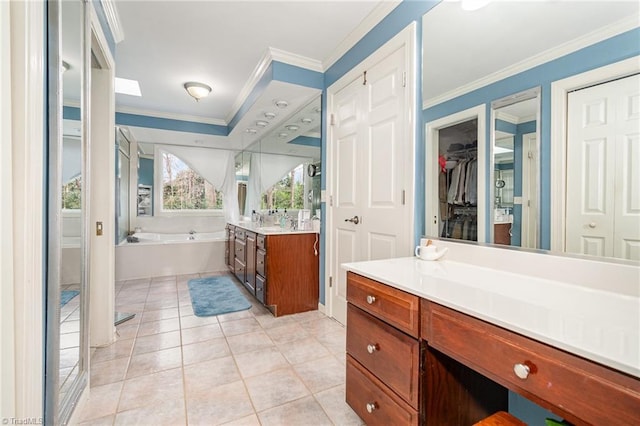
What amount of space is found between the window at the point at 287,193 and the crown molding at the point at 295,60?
3.62 feet

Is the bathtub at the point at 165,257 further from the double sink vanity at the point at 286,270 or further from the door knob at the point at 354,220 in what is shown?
the door knob at the point at 354,220

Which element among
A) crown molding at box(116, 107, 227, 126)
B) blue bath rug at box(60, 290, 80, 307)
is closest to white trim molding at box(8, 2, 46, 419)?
blue bath rug at box(60, 290, 80, 307)

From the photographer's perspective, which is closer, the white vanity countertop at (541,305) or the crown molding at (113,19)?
the white vanity countertop at (541,305)

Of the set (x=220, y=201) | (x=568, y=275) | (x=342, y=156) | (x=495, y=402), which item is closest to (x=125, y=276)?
(x=220, y=201)

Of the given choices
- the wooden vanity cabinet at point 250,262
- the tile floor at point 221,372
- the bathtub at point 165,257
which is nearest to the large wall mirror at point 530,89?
the tile floor at point 221,372

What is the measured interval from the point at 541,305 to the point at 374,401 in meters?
0.76

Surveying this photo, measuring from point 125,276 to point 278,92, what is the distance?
3.26 m

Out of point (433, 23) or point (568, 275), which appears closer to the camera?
point (568, 275)

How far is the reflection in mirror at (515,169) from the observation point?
4.06 feet

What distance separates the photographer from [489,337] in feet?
2.67

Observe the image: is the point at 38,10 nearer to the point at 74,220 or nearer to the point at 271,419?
the point at 74,220

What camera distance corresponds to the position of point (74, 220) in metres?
1.43

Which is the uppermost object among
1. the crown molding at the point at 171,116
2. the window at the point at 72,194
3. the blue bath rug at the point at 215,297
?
the crown molding at the point at 171,116

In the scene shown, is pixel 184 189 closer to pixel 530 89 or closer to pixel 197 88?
pixel 197 88
